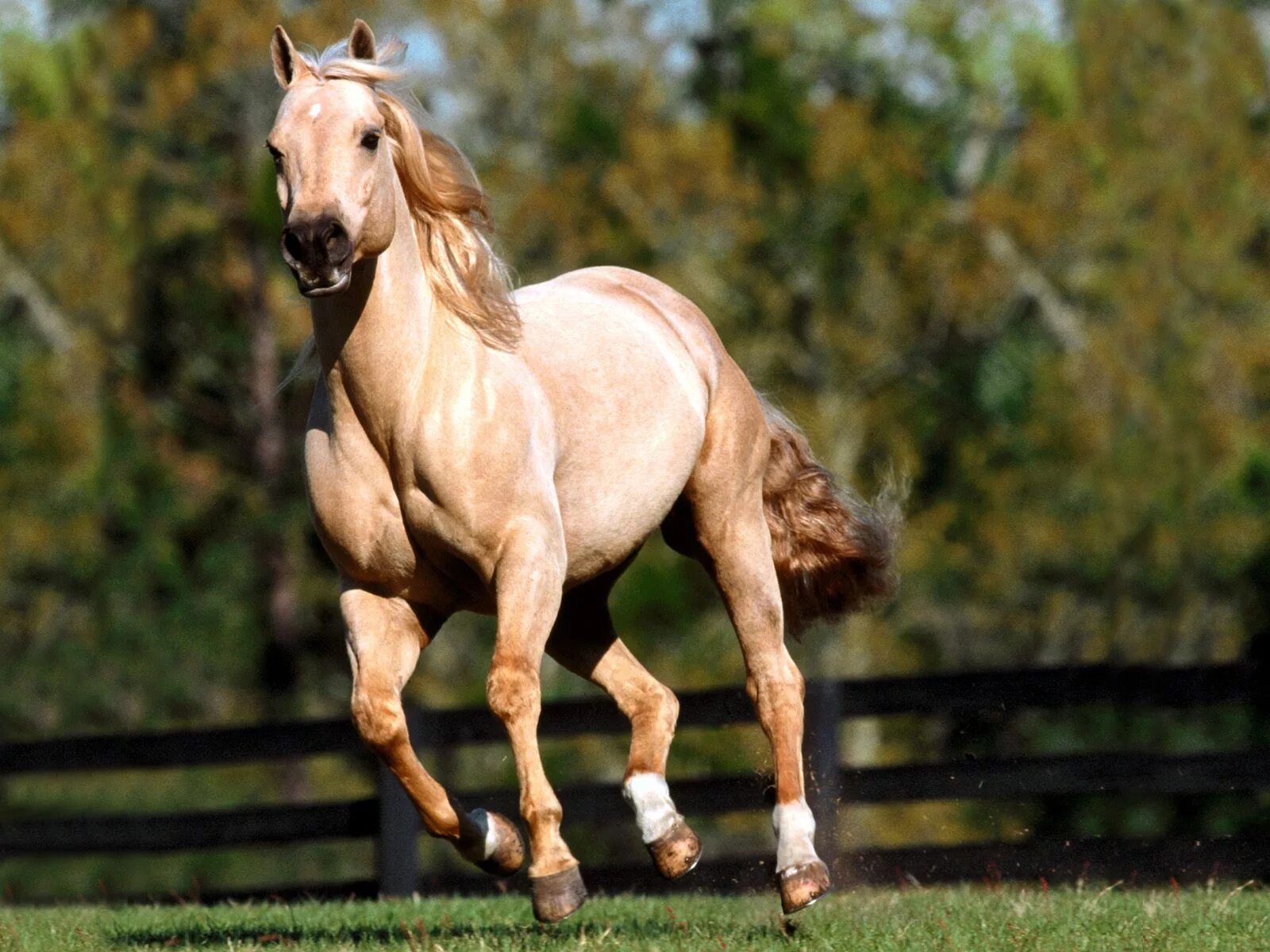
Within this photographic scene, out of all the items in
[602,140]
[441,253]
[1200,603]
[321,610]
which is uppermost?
[441,253]

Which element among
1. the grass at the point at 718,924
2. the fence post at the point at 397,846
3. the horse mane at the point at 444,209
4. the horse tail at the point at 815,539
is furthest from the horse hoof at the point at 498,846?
the fence post at the point at 397,846

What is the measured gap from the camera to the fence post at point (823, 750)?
839 centimetres

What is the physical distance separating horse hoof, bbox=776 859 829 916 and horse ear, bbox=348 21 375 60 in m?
2.58

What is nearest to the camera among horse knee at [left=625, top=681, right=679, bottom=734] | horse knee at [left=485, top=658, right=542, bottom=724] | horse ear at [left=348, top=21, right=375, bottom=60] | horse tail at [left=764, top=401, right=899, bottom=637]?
horse knee at [left=485, top=658, right=542, bottom=724]

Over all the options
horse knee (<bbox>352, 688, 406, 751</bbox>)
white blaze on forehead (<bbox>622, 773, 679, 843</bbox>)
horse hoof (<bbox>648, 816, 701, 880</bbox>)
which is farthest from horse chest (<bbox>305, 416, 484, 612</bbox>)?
horse hoof (<bbox>648, 816, 701, 880</bbox>)

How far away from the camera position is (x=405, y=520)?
16.7 feet

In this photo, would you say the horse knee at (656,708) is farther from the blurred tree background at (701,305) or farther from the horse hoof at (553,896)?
the blurred tree background at (701,305)

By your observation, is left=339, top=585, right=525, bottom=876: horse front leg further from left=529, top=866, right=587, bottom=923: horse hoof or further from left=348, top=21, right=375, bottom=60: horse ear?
left=348, top=21, right=375, bottom=60: horse ear

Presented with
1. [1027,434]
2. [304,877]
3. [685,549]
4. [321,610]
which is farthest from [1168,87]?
[685,549]

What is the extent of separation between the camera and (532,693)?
4.98 meters

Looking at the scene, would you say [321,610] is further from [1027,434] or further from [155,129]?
[1027,434]

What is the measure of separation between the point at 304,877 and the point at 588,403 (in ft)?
42.0

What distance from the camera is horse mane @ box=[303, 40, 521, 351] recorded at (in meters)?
5.26

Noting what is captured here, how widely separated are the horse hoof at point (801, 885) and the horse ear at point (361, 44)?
258 cm
